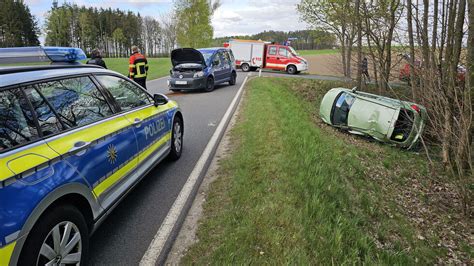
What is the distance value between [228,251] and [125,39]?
89.3 metres

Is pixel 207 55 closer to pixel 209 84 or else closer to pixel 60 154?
pixel 209 84

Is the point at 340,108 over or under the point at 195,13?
under

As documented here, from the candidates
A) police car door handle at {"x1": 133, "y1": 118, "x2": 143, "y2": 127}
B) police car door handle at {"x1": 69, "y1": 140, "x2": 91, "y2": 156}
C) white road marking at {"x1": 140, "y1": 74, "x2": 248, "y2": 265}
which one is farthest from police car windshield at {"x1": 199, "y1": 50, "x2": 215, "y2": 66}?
police car door handle at {"x1": 69, "y1": 140, "x2": 91, "y2": 156}

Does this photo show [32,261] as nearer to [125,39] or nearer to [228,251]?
[228,251]

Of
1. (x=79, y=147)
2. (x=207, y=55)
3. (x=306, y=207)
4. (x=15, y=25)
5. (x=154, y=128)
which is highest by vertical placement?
(x=15, y=25)

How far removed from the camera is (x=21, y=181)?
190 cm

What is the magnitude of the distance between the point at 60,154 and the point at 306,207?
246cm

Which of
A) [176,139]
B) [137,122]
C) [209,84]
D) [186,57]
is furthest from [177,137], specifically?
[186,57]

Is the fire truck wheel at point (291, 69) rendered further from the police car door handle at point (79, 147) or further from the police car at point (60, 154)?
the police car door handle at point (79, 147)

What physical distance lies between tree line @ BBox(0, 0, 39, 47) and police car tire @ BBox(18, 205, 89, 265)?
70.6 metres

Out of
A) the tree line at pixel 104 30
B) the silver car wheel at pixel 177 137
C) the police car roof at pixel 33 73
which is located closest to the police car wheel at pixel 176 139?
the silver car wheel at pixel 177 137

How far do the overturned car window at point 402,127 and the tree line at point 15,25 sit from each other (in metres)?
68.8

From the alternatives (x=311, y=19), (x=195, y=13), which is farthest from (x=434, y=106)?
(x=195, y=13)

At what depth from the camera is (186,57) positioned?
1346cm
